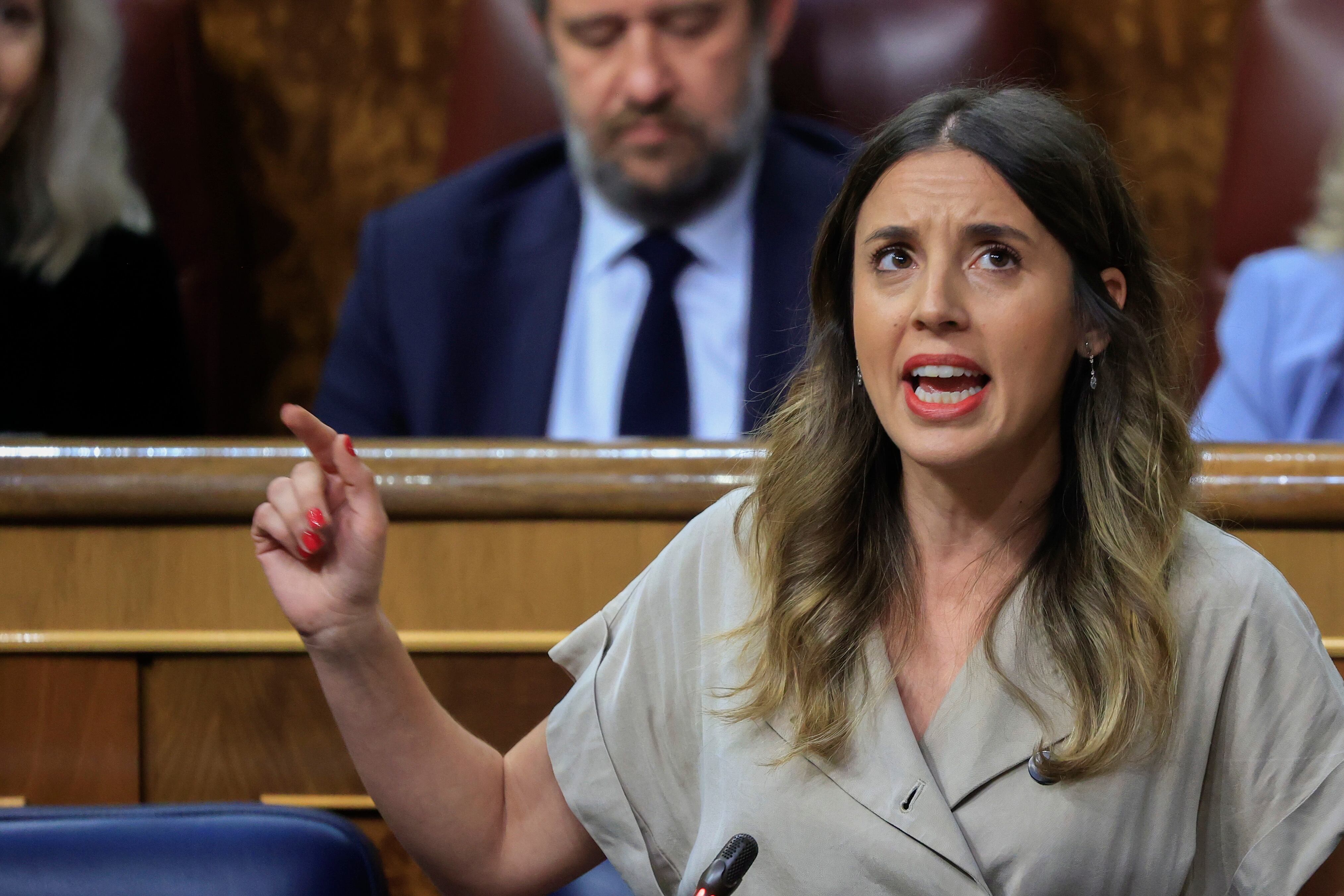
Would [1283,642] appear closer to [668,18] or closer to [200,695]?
[200,695]

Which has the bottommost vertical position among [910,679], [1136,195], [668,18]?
[910,679]

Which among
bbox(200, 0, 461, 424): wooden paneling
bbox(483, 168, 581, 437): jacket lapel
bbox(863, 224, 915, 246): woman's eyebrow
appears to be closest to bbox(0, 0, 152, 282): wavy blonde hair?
bbox(200, 0, 461, 424): wooden paneling

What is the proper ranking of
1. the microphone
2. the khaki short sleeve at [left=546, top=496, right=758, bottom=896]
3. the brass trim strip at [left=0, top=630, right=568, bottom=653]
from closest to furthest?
the microphone, the khaki short sleeve at [left=546, top=496, right=758, bottom=896], the brass trim strip at [left=0, top=630, right=568, bottom=653]

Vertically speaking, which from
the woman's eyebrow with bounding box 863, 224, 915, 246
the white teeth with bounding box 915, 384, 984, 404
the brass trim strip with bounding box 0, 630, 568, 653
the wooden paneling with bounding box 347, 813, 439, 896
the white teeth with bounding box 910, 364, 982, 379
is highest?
the woman's eyebrow with bounding box 863, 224, 915, 246

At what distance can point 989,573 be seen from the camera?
28.8 inches

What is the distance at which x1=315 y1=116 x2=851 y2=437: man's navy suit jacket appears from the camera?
1.30m

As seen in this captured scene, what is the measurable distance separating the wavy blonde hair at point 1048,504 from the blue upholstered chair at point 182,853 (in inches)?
8.4

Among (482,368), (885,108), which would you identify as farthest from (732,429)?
(885,108)

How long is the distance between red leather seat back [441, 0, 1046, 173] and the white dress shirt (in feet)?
0.36

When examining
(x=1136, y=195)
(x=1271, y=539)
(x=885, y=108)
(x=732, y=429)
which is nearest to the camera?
(x=1136, y=195)

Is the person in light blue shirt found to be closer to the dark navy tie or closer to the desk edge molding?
the dark navy tie

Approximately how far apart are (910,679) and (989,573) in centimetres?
A: 7

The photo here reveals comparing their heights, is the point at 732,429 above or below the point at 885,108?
below

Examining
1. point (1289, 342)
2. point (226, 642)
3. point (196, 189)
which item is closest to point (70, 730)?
point (226, 642)
